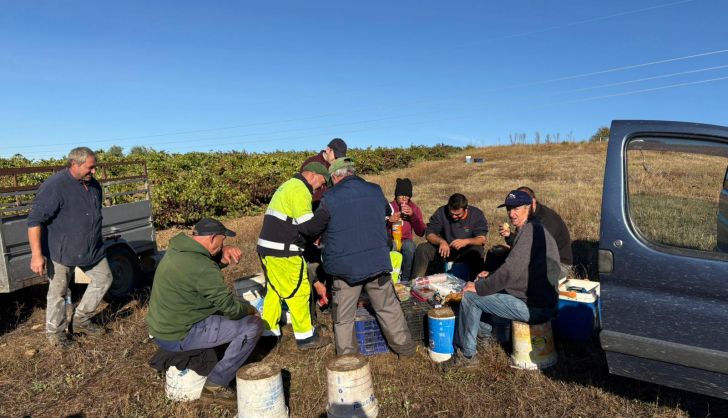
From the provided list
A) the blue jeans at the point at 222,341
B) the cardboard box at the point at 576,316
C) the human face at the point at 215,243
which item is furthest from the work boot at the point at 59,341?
the cardboard box at the point at 576,316

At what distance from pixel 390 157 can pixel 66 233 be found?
108ft

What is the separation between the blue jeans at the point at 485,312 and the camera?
164 inches

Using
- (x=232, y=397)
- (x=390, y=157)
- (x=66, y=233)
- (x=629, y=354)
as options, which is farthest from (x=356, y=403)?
(x=390, y=157)

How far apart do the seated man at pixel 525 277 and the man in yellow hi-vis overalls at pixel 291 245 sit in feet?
5.27

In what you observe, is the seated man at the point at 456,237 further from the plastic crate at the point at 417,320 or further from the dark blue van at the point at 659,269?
the dark blue van at the point at 659,269

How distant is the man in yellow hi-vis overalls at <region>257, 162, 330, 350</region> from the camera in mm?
4641

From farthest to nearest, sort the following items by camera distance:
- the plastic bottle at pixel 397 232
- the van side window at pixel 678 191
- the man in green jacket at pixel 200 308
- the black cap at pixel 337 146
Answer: the plastic bottle at pixel 397 232 < the black cap at pixel 337 146 < the man in green jacket at pixel 200 308 < the van side window at pixel 678 191

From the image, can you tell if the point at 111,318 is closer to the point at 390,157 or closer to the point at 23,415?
the point at 23,415

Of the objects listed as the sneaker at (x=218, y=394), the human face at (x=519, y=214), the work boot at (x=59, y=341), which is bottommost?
the sneaker at (x=218, y=394)

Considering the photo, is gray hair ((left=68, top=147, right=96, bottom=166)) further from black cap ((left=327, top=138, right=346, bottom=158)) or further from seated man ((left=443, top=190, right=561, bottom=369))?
seated man ((left=443, top=190, right=561, bottom=369))

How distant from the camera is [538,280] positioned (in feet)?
13.6

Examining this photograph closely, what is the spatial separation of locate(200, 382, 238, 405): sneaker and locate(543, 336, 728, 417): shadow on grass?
2603 millimetres

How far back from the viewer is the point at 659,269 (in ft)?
9.63

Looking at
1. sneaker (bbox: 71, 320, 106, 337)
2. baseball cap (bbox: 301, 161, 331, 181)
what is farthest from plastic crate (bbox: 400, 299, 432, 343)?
sneaker (bbox: 71, 320, 106, 337)
